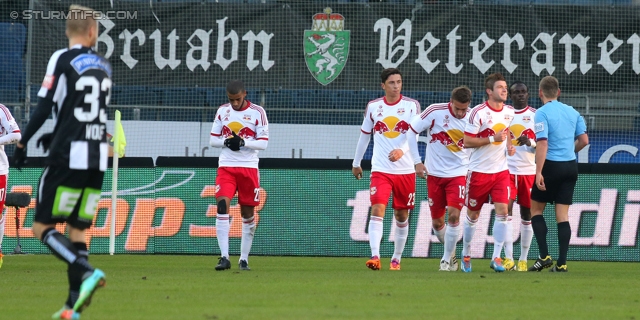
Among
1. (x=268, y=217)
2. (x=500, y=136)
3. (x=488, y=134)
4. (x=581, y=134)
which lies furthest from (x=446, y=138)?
(x=268, y=217)

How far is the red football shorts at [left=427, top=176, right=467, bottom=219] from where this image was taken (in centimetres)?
1182

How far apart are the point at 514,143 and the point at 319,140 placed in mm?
7264

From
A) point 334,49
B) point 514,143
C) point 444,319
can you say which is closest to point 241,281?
point 444,319

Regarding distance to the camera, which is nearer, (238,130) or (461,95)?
(461,95)

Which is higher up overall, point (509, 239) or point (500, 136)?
point (500, 136)

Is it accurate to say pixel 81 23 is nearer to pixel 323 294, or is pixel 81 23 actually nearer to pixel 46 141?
pixel 46 141

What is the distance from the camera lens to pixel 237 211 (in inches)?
628

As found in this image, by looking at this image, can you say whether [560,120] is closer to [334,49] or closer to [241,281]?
[241,281]

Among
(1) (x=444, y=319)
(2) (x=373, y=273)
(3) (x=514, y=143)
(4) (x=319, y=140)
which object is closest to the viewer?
(1) (x=444, y=319)

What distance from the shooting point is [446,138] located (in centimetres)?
1198

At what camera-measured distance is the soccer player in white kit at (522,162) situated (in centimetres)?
1259

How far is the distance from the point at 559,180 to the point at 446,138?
138cm

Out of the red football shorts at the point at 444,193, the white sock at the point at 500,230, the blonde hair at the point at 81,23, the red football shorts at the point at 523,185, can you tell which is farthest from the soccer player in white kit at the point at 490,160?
the blonde hair at the point at 81,23

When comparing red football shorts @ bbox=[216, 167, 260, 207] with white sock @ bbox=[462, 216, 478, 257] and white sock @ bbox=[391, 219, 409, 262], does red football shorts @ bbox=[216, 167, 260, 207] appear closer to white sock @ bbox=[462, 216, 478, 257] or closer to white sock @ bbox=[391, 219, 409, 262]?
white sock @ bbox=[391, 219, 409, 262]
